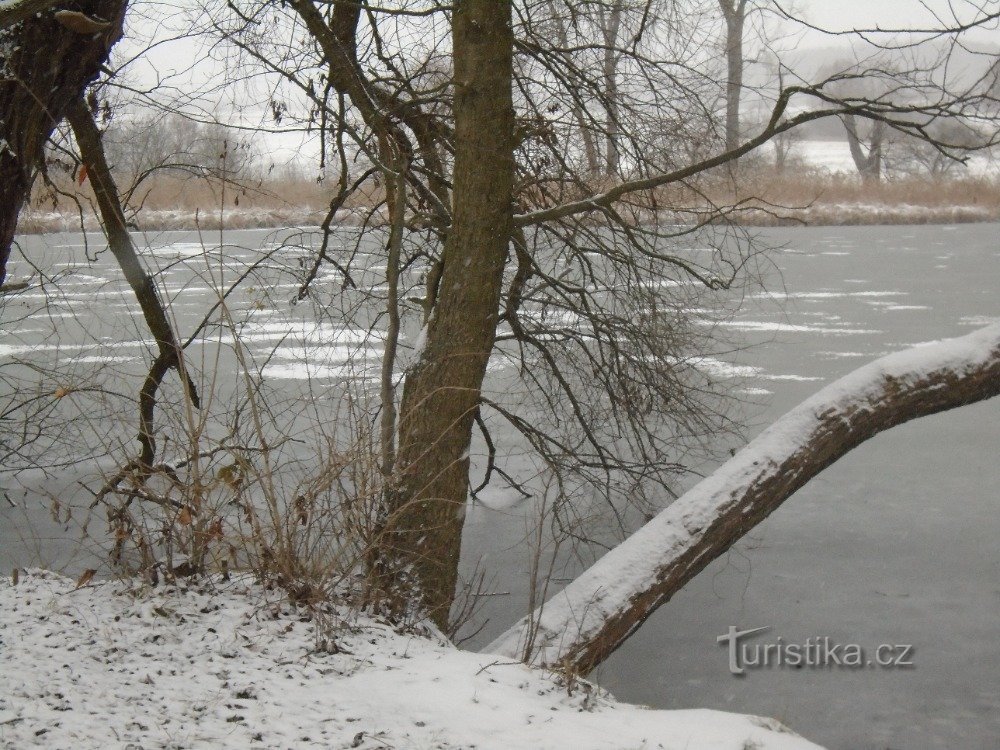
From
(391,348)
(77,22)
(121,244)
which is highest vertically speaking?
(77,22)

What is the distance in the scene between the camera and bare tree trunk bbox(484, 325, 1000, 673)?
11.9 feet

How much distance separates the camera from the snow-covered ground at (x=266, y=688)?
2434 millimetres

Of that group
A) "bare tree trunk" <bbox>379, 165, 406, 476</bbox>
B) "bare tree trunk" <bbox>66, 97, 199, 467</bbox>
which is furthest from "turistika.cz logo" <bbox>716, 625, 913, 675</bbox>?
"bare tree trunk" <bbox>66, 97, 199, 467</bbox>

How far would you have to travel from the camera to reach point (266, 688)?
8.81 feet

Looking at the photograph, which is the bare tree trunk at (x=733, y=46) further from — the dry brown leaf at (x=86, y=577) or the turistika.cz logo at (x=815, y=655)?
the dry brown leaf at (x=86, y=577)

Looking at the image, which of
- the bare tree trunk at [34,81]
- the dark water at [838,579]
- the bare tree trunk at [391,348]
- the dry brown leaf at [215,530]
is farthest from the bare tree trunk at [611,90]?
the dry brown leaf at [215,530]

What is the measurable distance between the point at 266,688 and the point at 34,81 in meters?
2.20

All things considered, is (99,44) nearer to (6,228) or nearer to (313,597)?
(6,228)

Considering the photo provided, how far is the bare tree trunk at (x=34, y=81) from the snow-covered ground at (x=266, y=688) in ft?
4.32

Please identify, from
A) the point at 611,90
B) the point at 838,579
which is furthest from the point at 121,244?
the point at 838,579

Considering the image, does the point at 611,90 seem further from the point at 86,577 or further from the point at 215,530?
the point at 86,577

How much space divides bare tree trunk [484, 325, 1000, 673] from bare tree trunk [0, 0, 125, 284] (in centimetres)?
228

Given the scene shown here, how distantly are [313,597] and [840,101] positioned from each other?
275 centimetres

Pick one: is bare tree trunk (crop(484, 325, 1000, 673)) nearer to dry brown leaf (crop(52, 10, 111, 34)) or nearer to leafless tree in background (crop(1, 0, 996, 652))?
leafless tree in background (crop(1, 0, 996, 652))
